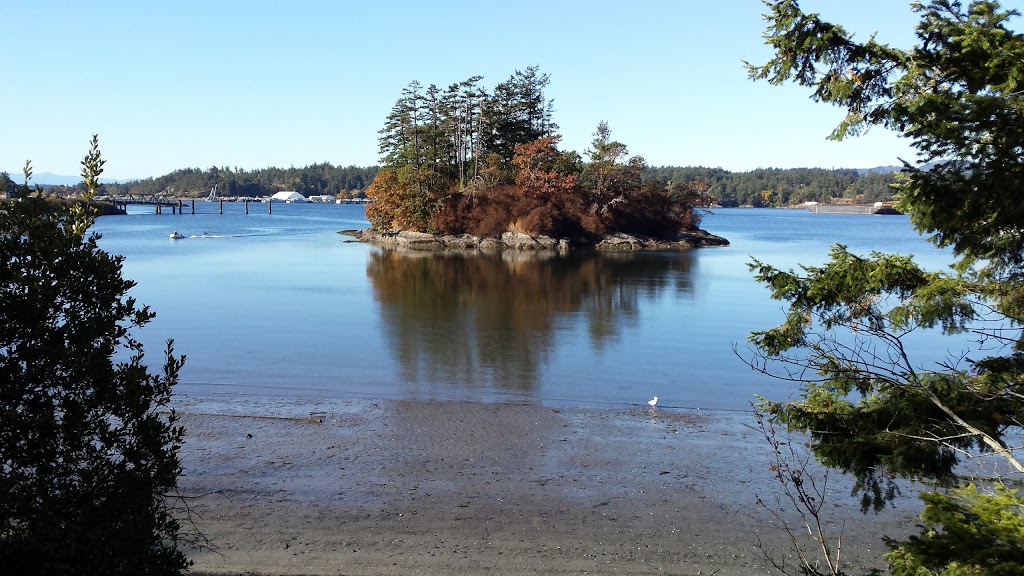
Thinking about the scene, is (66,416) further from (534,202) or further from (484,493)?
→ (534,202)

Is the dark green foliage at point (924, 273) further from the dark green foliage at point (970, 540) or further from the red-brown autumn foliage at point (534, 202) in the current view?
the red-brown autumn foliage at point (534, 202)

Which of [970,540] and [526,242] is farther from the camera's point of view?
[526,242]

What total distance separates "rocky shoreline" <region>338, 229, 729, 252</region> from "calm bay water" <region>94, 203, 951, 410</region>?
36.6 ft

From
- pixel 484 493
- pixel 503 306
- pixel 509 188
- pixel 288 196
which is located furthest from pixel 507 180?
pixel 288 196

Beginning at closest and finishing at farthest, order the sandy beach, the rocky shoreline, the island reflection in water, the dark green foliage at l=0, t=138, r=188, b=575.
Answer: the dark green foliage at l=0, t=138, r=188, b=575 < the sandy beach < the island reflection in water < the rocky shoreline

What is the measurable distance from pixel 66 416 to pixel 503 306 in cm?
2152

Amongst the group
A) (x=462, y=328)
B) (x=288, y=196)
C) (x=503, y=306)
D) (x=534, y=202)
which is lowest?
(x=462, y=328)

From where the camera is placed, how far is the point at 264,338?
1970cm

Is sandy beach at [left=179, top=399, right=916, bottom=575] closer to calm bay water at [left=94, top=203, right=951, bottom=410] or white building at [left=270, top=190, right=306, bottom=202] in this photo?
calm bay water at [left=94, top=203, right=951, bottom=410]

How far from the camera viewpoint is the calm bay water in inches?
580

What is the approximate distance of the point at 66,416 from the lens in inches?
171

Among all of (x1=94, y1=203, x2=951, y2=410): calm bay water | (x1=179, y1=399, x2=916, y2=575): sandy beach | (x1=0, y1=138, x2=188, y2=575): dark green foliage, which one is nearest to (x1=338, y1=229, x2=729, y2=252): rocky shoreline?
(x1=94, y1=203, x2=951, y2=410): calm bay water

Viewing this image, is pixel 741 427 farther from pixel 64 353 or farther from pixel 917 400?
pixel 64 353

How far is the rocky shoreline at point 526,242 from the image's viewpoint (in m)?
55.2
